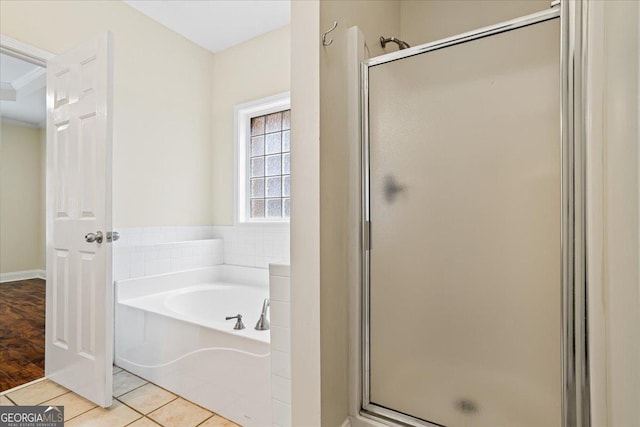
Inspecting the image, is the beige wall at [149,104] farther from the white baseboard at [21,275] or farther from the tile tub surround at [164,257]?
the white baseboard at [21,275]

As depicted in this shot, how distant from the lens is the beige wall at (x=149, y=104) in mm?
2266

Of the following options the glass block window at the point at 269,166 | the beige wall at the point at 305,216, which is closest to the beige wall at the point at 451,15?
the beige wall at the point at 305,216

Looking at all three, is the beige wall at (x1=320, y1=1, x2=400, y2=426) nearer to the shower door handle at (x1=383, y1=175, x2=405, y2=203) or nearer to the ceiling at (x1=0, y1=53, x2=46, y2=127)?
the shower door handle at (x1=383, y1=175, x2=405, y2=203)

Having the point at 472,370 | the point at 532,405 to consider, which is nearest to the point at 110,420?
the point at 472,370

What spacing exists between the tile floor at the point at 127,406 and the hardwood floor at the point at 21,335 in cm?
22

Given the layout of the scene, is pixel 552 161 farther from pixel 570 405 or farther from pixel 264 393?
pixel 264 393

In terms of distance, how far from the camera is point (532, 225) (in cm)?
119

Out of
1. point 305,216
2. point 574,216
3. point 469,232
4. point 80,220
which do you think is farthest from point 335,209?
point 80,220

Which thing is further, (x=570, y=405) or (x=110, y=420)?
(x=110, y=420)

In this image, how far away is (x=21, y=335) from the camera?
2902 millimetres

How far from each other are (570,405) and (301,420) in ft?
3.02

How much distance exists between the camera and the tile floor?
1719 millimetres

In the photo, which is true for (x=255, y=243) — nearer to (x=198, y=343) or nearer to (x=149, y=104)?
(x=198, y=343)

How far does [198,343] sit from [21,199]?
5.55 meters
